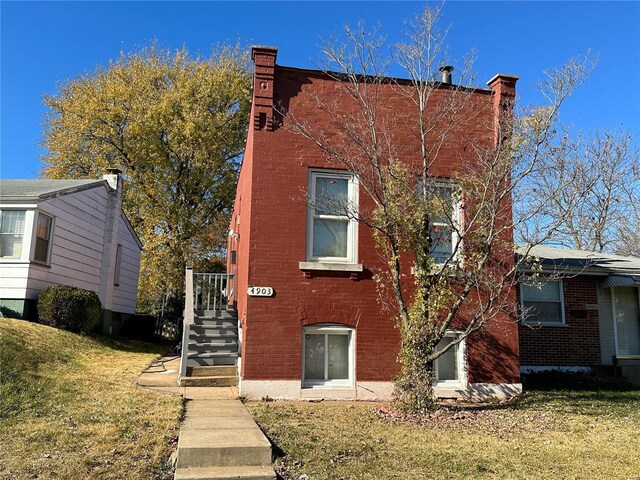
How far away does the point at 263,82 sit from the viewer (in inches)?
370

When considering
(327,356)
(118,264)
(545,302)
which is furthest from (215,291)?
(545,302)

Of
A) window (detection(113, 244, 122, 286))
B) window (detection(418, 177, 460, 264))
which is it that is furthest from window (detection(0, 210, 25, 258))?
window (detection(418, 177, 460, 264))

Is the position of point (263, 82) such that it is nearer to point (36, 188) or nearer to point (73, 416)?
point (73, 416)

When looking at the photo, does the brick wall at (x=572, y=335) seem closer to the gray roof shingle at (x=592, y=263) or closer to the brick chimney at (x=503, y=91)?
the gray roof shingle at (x=592, y=263)

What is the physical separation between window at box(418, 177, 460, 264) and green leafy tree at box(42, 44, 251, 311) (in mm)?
15815

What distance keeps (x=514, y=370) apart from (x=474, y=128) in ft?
15.6

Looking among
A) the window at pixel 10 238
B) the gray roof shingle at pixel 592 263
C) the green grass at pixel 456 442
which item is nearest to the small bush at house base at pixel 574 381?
the green grass at pixel 456 442

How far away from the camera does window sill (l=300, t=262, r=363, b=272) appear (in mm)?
9156

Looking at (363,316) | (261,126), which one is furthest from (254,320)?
(261,126)

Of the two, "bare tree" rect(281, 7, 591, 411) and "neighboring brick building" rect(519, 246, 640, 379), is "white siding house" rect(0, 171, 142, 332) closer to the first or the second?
"bare tree" rect(281, 7, 591, 411)

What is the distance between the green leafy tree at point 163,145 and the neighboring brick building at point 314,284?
1465cm

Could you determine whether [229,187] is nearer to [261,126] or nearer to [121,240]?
[121,240]

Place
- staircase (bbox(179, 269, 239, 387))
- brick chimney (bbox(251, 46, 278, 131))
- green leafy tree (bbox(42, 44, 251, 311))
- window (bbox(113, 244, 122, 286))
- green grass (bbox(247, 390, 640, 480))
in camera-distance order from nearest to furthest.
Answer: green grass (bbox(247, 390, 640, 480))
brick chimney (bbox(251, 46, 278, 131))
staircase (bbox(179, 269, 239, 387))
window (bbox(113, 244, 122, 286))
green leafy tree (bbox(42, 44, 251, 311))

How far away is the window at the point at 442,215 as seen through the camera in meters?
8.10
